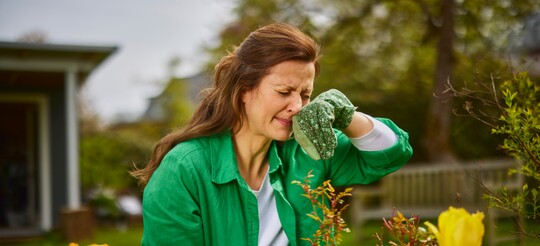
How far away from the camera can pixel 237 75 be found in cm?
190

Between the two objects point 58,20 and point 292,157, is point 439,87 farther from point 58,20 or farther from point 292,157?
point 58,20

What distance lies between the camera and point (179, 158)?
1815mm

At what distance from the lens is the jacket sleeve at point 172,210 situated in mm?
1689

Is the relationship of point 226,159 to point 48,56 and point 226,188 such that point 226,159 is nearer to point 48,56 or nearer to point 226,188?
point 226,188

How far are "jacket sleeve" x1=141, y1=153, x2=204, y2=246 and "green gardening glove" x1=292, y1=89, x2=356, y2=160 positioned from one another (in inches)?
13.5

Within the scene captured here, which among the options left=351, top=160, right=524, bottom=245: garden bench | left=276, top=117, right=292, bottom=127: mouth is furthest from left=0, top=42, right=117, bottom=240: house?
left=276, top=117, right=292, bottom=127: mouth

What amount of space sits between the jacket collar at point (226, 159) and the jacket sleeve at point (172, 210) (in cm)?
9

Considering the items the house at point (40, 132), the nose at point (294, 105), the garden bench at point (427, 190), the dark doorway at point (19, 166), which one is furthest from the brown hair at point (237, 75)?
the dark doorway at point (19, 166)

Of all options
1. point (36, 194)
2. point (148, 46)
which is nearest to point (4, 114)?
point (36, 194)

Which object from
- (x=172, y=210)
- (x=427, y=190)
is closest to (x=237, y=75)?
(x=172, y=210)

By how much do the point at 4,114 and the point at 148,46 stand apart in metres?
15.4

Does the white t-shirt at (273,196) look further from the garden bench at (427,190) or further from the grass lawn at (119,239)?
the grass lawn at (119,239)

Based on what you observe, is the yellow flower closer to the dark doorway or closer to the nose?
the nose

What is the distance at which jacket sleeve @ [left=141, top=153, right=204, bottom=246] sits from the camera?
5.54 feet
